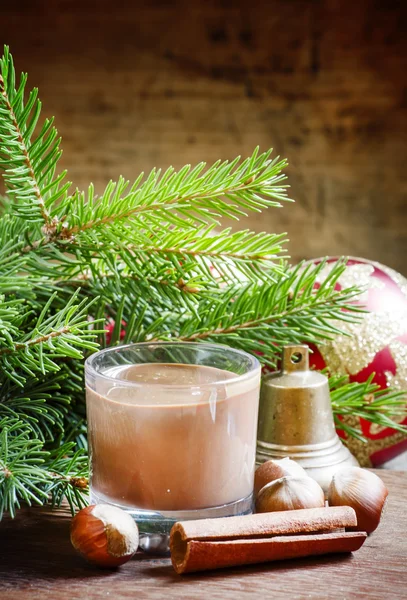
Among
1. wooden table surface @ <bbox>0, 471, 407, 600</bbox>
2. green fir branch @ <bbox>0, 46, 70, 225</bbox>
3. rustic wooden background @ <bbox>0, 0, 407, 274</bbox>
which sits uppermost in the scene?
rustic wooden background @ <bbox>0, 0, 407, 274</bbox>

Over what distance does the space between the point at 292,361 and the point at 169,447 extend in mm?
140

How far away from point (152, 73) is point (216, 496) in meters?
0.95

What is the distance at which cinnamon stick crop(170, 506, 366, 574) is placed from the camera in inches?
14.7

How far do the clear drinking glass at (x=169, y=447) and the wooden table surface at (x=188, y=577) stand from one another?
3 centimetres

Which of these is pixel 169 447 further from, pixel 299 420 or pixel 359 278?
pixel 359 278

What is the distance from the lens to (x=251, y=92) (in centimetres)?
121

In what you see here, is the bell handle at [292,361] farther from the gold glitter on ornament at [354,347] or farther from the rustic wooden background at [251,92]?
the rustic wooden background at [251,92]

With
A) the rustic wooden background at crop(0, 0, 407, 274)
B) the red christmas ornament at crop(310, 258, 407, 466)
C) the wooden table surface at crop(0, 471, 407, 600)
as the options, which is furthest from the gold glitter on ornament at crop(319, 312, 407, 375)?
the rustic wooden background at crop(0, 0, 407, 274)

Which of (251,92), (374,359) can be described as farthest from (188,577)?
(251,92)

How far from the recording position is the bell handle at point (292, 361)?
0.49 meters

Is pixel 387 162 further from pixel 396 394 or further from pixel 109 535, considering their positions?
pixel 109 535

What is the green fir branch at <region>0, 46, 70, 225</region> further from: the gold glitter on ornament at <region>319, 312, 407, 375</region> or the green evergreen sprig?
the gold glitter on ornament at <region>319, 312, 407, 375</region>

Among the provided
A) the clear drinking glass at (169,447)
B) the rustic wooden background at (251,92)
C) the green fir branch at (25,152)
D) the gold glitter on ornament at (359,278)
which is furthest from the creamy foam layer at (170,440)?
the rustic wooden background at (251,92)

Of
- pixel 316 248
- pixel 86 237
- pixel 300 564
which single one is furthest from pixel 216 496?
pixel 316 248
